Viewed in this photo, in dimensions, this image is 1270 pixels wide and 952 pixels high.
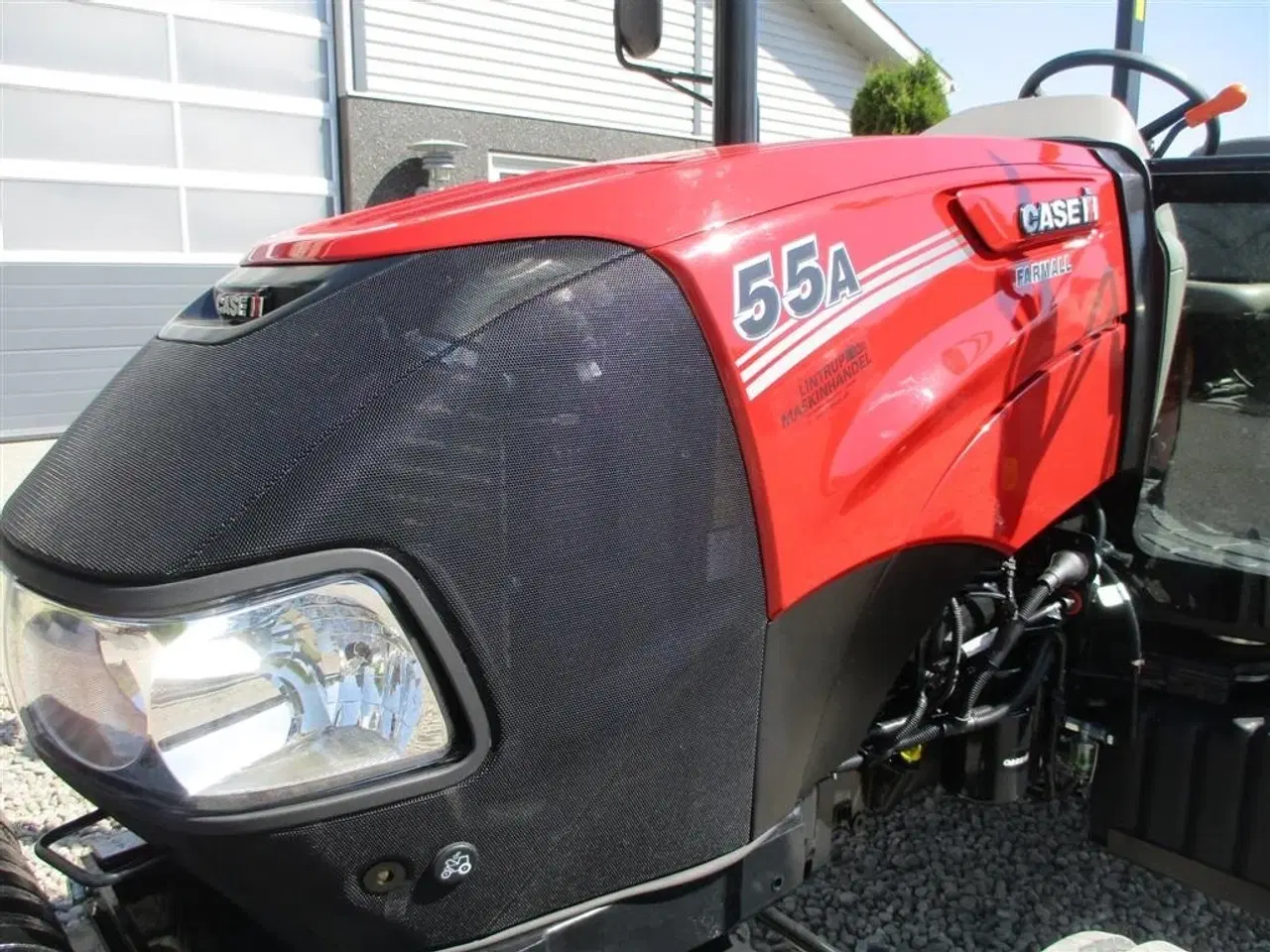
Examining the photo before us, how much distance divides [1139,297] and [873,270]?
32.1 inches

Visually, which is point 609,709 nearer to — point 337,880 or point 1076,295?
point 337,880

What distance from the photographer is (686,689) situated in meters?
1.39

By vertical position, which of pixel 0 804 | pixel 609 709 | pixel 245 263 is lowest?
pixel 0 804

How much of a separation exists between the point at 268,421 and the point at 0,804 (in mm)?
2649

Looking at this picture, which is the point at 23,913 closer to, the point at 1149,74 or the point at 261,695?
the point at 261,695

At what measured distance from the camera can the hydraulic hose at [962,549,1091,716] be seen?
6.36ft

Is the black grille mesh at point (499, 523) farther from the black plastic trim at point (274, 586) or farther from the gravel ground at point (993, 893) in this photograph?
the gravel ground at point (993, 893)

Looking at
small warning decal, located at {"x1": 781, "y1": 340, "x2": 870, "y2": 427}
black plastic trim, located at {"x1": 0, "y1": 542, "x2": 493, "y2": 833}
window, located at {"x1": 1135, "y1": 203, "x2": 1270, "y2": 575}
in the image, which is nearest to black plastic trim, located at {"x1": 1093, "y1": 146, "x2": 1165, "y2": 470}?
window, located at {"x1": 1135, "y1": 203, "x2": 1270, "y2": 575}

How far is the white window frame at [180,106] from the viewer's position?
7.62 metres

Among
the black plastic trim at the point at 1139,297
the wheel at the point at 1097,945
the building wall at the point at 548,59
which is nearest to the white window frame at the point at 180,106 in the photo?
the building wall at the point at 548,59

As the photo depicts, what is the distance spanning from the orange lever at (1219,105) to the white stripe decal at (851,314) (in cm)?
109

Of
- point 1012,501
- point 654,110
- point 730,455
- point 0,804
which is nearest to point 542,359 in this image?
point 730,455

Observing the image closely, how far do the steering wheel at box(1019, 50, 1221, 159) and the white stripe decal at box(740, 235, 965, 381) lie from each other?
135 cm

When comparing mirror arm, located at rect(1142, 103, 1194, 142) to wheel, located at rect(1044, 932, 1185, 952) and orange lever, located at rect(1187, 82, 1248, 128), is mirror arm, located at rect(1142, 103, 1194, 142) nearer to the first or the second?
orange lever, located at rect(1187, 82, 1248, 128)
